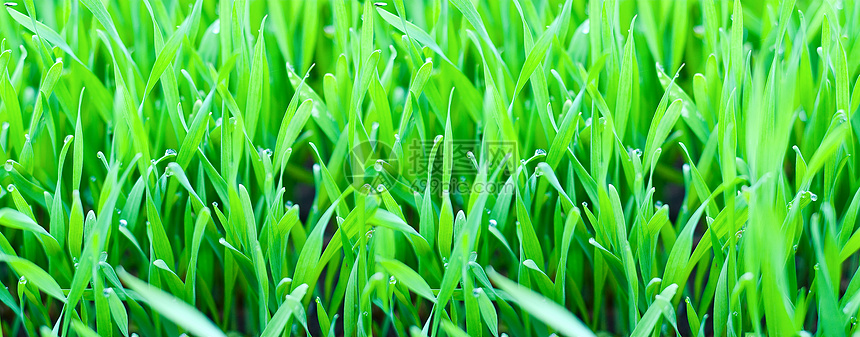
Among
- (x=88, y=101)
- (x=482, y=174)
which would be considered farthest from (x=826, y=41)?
(x=88, y=101)

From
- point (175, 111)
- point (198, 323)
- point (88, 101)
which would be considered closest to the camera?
point (198, 323)

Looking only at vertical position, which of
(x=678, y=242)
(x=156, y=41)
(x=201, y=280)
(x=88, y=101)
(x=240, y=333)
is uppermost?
(x=156, y=41)

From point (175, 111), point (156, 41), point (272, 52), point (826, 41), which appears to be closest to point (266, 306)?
point (175, 111)

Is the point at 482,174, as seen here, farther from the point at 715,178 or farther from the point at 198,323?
the point at 715,178

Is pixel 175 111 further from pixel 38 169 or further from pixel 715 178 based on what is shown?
pixel 715 178

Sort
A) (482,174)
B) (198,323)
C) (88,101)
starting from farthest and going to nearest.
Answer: (88,101) → (482,174) → (198,323)

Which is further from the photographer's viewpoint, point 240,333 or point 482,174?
point 240,333

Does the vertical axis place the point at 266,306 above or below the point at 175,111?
below
